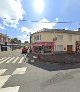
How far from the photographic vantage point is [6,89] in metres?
9.79

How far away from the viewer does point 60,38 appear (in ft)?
173

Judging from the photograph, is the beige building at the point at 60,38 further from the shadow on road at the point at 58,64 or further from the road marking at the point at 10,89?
the road marking at the point at 10,89

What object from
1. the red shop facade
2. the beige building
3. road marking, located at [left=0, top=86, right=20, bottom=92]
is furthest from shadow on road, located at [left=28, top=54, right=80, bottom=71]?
the beige building

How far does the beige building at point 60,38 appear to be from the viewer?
51.8 m

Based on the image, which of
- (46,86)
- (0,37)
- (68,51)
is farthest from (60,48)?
(46,86)

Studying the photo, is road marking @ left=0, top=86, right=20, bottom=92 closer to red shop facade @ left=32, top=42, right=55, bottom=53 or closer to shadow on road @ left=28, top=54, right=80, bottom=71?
shadow on road @ left=28, top=54, right=80, bottom=71

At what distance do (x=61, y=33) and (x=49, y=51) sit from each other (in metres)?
5.91

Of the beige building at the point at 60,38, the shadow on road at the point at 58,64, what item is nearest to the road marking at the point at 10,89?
the shadow on road at the point at 58,64

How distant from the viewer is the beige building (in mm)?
51794

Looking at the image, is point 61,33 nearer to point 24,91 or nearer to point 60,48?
point 60,48

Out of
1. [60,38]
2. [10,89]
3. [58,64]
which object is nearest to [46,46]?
[60,38]

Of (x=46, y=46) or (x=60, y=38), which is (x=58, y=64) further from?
(x=60, y=38)

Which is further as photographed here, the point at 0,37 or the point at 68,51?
the point at 0,37

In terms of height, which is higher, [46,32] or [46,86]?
[46,32]
